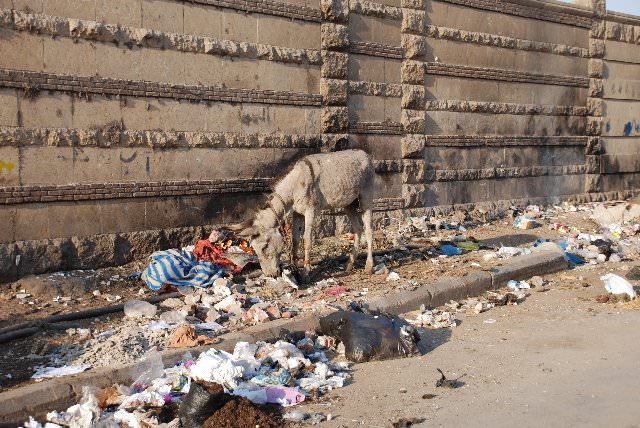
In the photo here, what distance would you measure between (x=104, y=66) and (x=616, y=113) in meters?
15.3

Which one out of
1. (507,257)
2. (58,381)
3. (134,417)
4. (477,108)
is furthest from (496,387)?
(477,108)

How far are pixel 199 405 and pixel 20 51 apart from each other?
6.34 meters

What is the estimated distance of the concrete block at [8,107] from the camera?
9602mm

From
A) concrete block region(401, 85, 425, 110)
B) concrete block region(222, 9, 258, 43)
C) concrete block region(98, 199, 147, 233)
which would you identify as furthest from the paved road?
concrete block region(401, 85, 425, 110)

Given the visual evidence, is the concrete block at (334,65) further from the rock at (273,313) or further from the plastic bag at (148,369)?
the plastic bag at (148,369)

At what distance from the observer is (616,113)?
2050 centimetres

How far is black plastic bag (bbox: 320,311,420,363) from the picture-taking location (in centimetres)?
741

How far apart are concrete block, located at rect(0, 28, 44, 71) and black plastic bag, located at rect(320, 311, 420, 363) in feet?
18.3

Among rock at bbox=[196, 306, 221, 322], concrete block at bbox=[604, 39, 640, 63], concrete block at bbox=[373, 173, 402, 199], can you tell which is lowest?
rock at bbox=[196, 306, 221, 322]

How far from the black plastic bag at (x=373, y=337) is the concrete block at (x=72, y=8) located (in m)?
5.90

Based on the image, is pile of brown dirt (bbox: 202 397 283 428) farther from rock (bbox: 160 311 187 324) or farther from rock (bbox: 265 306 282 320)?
rock (bbox: 265 306 282 320)

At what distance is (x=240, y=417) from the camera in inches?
220

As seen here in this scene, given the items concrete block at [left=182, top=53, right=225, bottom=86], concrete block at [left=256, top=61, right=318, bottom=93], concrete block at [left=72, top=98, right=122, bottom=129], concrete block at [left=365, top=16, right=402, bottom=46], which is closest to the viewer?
concrete block at [left=72, top=98, right=122, bottom=129]

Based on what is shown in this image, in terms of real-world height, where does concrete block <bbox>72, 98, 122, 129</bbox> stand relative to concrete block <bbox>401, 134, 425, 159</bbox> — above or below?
above
